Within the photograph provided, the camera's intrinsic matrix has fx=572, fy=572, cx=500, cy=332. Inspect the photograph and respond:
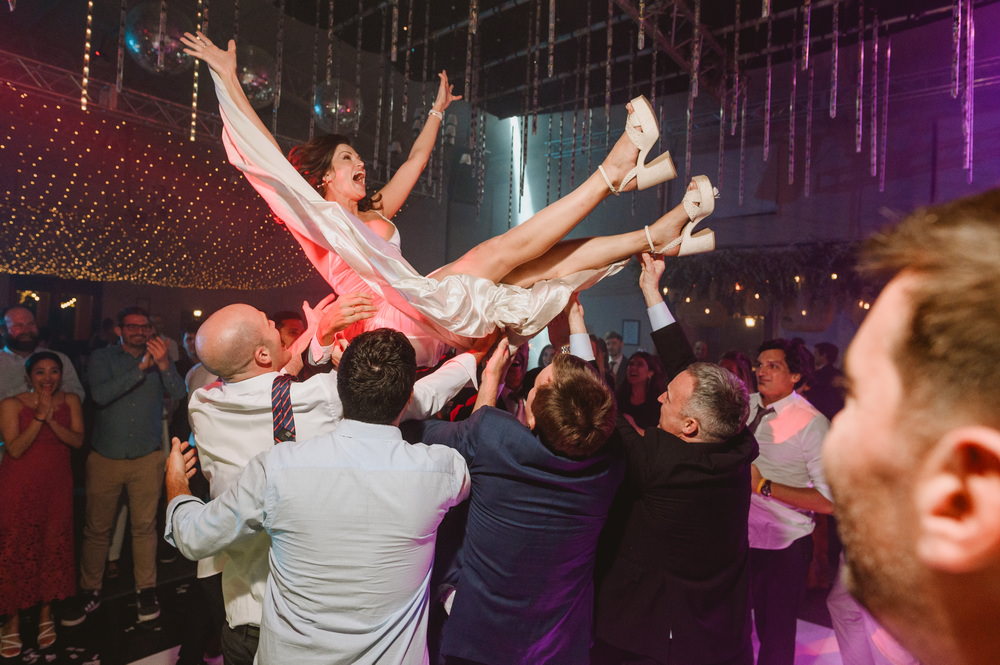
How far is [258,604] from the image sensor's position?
5.87 feet

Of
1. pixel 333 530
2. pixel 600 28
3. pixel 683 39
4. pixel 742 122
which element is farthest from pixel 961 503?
pixel 683 39

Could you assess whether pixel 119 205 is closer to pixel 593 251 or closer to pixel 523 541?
pixel 593 251

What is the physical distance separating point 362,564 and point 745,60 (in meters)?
8.67

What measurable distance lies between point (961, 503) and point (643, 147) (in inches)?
77.8

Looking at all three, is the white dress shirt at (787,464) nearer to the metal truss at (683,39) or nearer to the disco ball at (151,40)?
the disco ball at (151,40)

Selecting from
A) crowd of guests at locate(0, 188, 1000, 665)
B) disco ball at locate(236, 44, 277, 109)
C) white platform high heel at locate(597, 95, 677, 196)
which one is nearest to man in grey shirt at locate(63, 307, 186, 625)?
crowd of guests at locate(0, 188, 1000, 665)

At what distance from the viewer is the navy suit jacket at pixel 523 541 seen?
170cm

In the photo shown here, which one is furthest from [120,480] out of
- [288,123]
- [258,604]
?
[288,123]

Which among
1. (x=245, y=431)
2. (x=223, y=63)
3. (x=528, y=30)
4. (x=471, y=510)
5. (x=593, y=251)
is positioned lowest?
(x=471, y=510)

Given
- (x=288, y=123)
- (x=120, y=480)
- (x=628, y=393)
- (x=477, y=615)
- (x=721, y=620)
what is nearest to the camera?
(x=477, y=615)

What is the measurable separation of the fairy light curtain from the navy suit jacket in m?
5.86

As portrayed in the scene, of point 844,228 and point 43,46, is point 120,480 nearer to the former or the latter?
point 43,46

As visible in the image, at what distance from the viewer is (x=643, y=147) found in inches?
88.4

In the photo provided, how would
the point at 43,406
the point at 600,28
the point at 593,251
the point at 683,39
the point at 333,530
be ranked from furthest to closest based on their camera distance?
1. the point at 683,39
2. the point at 600,28
3. the point at 43,406
4. the point at 593,251
5. the point at 333,530
